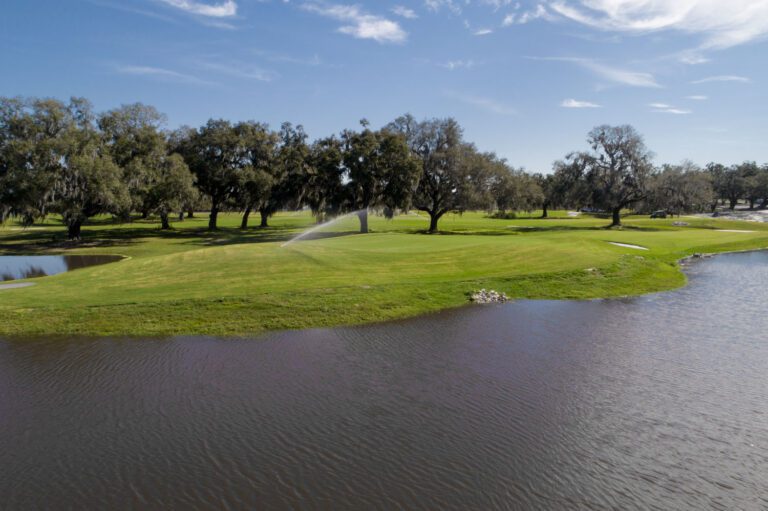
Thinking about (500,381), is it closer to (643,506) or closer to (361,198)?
(643,506)

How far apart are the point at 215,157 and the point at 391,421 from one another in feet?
202

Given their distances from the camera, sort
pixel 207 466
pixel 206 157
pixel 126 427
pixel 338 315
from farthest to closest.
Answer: pixel 206 157 → pixel 338 315 → pixel 126 427 → pixel 207 466

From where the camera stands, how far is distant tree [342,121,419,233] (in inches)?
2263

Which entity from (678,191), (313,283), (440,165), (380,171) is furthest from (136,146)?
(678,191)

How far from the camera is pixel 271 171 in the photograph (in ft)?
217

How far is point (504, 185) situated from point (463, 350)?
56238mm

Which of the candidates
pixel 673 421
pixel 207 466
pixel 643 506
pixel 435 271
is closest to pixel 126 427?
pixel 207 466

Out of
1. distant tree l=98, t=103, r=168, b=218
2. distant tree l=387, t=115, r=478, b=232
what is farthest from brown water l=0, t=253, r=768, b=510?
distant tree l=387, t=115, r=478, b=232

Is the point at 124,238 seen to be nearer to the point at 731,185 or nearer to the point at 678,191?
the point at 678,191

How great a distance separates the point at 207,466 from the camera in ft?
27.1

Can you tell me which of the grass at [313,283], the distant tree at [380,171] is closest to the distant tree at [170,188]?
the grass at [313,283]

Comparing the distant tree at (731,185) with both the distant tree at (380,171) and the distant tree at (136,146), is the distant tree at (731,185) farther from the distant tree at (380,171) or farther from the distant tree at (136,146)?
the distant tree at (136,146)

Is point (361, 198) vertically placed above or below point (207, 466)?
above

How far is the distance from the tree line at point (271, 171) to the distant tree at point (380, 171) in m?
0.14
